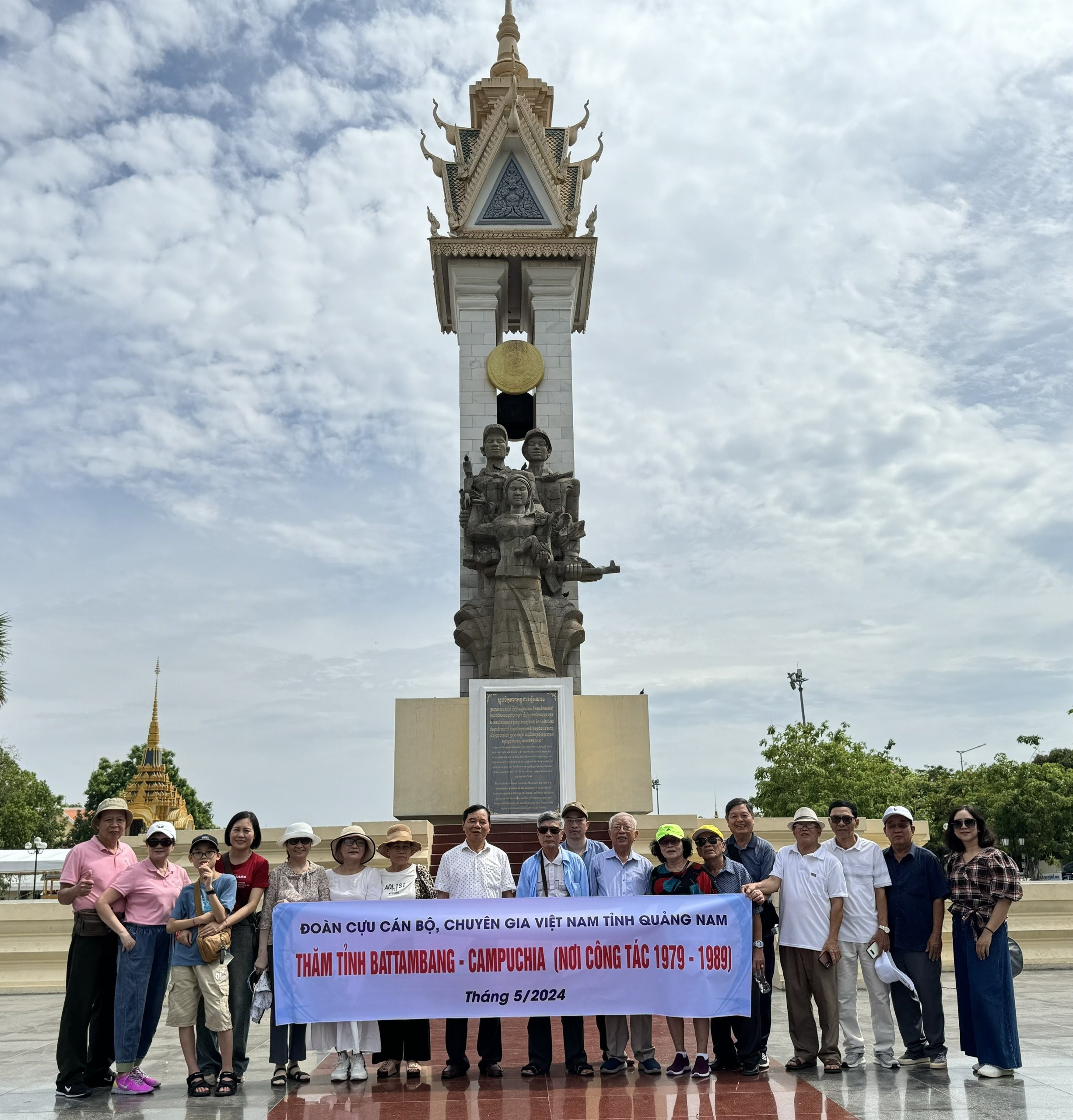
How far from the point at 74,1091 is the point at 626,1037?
9.37 ft

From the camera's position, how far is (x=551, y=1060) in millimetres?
5883

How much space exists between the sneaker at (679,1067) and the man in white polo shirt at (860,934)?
3.00 ft

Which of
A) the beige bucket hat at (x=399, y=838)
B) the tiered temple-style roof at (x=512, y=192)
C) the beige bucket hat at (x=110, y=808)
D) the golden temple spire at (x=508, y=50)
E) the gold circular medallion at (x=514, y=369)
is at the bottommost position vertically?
→ the beige bucket hat at (x=399, y=838)

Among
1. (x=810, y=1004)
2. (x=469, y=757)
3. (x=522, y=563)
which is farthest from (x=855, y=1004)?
(x=522, y=563)

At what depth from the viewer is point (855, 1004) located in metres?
5.79

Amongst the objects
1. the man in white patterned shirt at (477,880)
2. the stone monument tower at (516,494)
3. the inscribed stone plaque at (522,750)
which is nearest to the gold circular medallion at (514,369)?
the stone monument tower at (516,494)

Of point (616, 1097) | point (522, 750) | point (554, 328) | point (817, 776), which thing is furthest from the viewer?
point (817, 776)

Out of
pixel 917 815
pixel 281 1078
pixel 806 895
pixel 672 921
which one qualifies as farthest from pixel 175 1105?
pixel 917 815

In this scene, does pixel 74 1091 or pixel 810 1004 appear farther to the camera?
pixel 810 1004

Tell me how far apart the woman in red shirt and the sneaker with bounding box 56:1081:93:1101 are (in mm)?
565

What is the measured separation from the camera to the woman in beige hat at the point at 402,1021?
5703 mm

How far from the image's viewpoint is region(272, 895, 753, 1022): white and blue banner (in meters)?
5.59

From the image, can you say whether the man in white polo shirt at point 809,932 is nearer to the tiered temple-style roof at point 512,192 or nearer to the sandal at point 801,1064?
the sandal at point 801,1064

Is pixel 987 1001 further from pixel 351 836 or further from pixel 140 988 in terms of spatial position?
pixel 140 988
